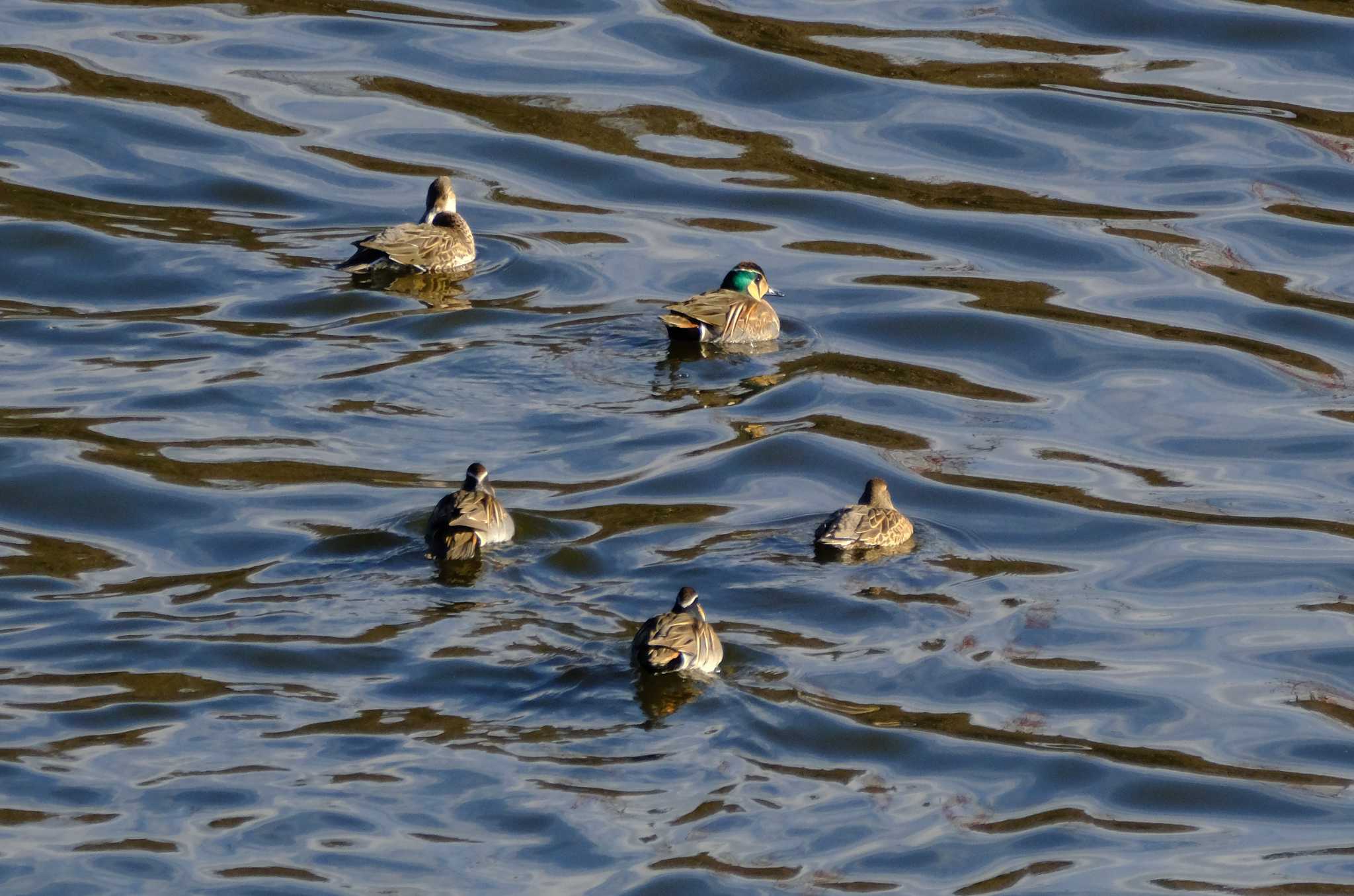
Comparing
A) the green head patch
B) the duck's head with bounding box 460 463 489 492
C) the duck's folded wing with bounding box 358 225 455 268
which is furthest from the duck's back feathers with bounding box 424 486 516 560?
the duck's folded wing with bounding box 358 225 455 268

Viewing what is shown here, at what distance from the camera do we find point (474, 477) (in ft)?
38.6

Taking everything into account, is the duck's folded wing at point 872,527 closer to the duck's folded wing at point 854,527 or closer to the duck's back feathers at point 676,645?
the duck's folded wing at point 854,527

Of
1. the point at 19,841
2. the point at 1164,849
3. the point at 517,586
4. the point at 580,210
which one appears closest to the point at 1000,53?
the point at 580,210

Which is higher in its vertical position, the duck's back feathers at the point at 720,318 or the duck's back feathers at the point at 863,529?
the duck's back feathers at the point at 720,318

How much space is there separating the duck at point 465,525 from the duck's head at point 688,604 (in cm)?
140

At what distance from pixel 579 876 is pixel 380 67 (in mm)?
→ 13375

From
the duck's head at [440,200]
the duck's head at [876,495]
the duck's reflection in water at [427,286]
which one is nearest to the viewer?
the duck's head at [876,495]

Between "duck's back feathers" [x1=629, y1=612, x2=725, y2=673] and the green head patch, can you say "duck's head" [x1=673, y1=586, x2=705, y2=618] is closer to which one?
"duck's back feathers" [x1=629, y1=612, x2=725, y2=673]

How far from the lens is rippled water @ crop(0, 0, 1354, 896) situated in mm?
9172

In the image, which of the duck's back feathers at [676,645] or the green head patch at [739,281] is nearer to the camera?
the duck's back feathers at [676,645]

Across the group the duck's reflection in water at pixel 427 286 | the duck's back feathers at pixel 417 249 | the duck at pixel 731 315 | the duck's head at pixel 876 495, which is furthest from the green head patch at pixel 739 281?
the duck's head at pixel 876 495

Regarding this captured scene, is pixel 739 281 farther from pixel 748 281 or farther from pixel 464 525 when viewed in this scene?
pixel 464 525

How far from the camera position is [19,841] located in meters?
8.64

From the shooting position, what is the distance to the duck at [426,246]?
16172 millimetres
